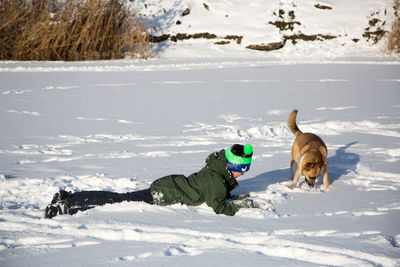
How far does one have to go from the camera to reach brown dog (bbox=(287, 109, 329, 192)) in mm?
4431

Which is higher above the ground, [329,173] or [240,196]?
[329,173]

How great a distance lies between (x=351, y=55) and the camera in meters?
16.3

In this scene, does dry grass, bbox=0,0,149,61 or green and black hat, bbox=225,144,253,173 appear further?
dry grass, bbox=0,0,149,61

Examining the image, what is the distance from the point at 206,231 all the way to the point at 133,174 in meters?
1.72

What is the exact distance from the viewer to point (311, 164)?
4.41 meters

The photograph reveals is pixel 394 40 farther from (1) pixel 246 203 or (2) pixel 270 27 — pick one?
(1) pixel 246 203

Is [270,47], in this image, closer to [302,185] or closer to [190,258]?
[302,185]

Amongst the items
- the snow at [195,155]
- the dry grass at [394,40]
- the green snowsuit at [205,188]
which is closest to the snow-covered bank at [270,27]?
the dry grass at [394,40]

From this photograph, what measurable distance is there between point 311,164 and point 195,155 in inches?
68.6

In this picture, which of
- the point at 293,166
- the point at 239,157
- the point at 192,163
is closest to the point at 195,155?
the point at 192,163

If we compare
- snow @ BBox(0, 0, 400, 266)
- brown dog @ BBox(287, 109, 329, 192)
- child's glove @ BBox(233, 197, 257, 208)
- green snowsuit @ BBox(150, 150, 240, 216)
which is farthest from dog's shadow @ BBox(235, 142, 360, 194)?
green snowsuit @ BBox(150, 150, 240, 216)

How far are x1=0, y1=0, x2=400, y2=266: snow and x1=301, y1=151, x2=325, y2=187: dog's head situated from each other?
21 centimetres

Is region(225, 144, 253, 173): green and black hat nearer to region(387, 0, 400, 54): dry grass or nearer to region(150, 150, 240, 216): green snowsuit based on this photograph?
region(150, 150, 240, 216): green snowsuit

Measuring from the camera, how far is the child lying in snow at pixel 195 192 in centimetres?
375
